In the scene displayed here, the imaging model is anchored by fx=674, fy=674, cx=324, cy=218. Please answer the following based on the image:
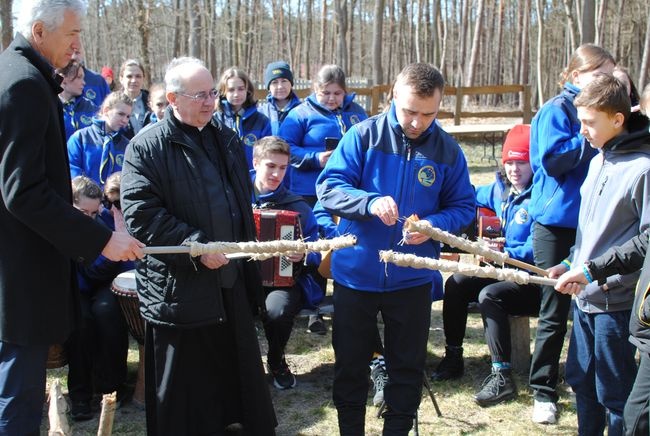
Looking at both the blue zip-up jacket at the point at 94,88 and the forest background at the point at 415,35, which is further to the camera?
the forest background at the point at 415,35

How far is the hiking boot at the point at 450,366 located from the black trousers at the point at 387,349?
144 centimetres

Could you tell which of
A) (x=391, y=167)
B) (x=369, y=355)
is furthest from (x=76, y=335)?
(x=391, y=167)

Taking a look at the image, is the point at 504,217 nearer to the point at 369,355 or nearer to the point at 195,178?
the point at 369,355

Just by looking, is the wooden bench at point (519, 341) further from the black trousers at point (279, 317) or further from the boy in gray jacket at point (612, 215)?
the boy in gray jacket at point (612, 215)

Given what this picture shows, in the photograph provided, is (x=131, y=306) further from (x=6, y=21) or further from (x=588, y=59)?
(x=6, y=21)

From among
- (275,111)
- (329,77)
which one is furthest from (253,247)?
(275,111)

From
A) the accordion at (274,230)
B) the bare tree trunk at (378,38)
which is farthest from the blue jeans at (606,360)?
the bare tree trunk at (378,38)

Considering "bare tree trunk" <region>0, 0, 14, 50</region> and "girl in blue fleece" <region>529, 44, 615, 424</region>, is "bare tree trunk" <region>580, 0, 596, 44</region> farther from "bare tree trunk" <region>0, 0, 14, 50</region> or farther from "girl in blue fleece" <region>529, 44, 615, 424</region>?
"girl in blue fleece" <region>529, 44, 615, 424</region>

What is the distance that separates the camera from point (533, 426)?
4.28m

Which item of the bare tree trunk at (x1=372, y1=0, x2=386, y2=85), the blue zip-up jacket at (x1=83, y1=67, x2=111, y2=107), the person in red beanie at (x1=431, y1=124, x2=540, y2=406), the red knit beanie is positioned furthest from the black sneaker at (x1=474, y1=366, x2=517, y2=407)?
the bare tree trunk at (x1=372, y1=0, x2=386, y2=85)

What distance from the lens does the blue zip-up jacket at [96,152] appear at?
18.7 feet

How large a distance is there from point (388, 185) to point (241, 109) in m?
3.33

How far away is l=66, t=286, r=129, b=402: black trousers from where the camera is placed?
14.6ft

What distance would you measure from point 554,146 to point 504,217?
121cm
